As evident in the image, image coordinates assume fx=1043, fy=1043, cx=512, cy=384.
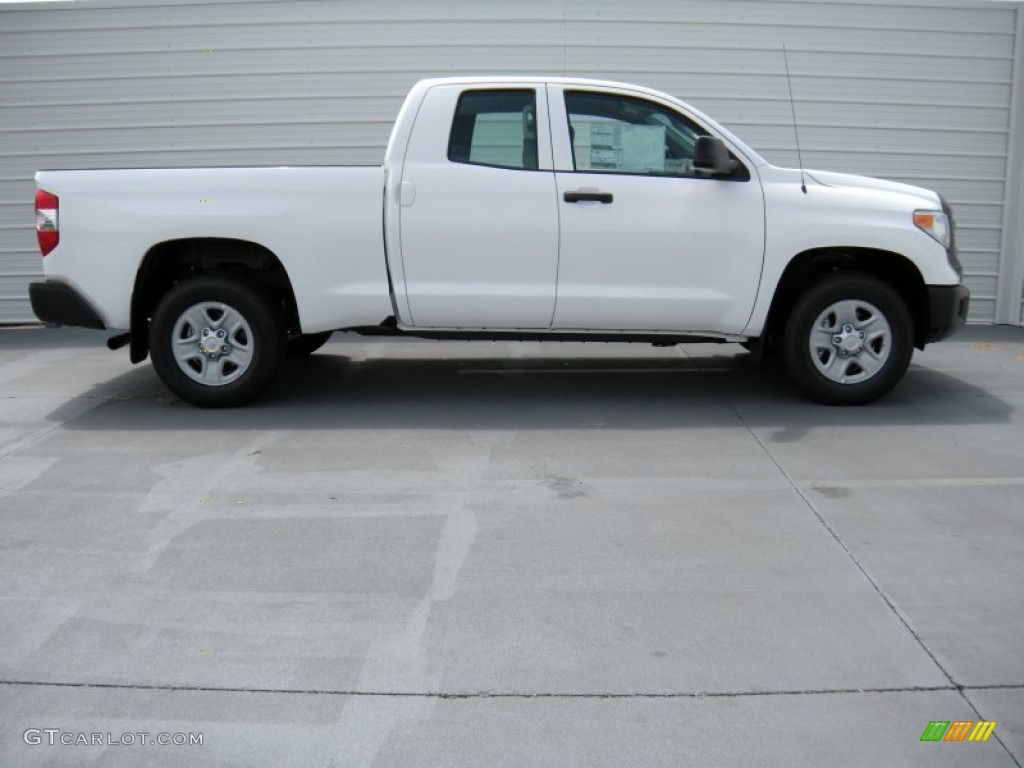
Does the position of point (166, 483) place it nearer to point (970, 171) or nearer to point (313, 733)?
point (313, 733)

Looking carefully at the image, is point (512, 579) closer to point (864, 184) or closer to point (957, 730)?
point (957, 730)

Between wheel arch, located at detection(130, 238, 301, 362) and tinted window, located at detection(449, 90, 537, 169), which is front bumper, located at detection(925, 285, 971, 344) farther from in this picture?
wheel arch, located at detection(130, 238, 301, 362)

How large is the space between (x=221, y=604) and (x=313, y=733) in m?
1.03

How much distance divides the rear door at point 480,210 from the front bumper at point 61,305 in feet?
6.78

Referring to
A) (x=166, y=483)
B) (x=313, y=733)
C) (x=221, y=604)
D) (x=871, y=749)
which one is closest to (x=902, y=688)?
(x=871, y=749)

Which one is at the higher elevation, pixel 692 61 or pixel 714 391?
pixel 692 61

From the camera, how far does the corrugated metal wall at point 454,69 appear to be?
9.91 m

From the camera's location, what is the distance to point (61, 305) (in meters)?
6.65

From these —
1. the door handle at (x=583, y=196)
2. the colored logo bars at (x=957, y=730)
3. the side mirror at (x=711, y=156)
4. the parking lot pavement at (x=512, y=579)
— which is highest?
the side mirror at (x=711, y=156)

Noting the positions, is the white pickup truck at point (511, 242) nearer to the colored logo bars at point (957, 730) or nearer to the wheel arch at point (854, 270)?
the wheel arch at point (854, 270)

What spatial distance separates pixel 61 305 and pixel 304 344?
2.09 m

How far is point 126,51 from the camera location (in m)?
10.0

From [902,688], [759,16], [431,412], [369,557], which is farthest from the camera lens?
[759,16]

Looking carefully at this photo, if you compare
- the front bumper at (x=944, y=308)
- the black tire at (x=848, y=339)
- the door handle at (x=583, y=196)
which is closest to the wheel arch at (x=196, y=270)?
the door handle at (x=583, y=196)
